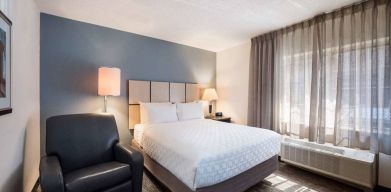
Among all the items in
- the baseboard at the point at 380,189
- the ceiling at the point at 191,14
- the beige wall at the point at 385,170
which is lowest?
the baseboard at the point at 380,189

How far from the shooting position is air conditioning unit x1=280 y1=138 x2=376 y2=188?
2086 mm

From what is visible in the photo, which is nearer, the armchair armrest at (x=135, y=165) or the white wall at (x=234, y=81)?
the armchair armrest at (x=135, y=165)

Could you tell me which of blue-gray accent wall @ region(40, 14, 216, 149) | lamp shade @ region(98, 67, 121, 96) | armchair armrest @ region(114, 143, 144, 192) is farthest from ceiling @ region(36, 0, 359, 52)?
armchair armrest @ region(114, 143, 144, 192)

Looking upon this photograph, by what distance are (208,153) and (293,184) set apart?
5.16 ft

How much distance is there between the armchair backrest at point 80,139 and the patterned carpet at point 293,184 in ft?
2.30

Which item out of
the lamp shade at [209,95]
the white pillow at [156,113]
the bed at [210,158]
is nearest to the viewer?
the bed at [210,158]

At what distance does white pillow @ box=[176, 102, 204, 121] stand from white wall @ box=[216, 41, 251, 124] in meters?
0.98

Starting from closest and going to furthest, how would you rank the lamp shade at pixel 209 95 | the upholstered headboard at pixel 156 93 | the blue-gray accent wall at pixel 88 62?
the blue-gray accent wall at pixel 88 62 → the upholstered headboard at pixel 156 93 → the lamp shade at pixel 209 95

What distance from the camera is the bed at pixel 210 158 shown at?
153 centimetres

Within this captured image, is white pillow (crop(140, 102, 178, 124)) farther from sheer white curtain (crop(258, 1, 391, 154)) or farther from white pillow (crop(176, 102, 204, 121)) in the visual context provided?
sheer white curtain (crop(258, 1, 391, 154))

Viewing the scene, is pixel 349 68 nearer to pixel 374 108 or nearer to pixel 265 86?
pixel 374 108

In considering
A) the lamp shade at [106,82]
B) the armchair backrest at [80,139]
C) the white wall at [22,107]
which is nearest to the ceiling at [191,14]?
the white wall at [22,107]

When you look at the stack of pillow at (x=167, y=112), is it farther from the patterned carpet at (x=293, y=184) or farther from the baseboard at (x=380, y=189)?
the baseboard at (x=380, y=189)

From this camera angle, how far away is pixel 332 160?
233 centimetres
